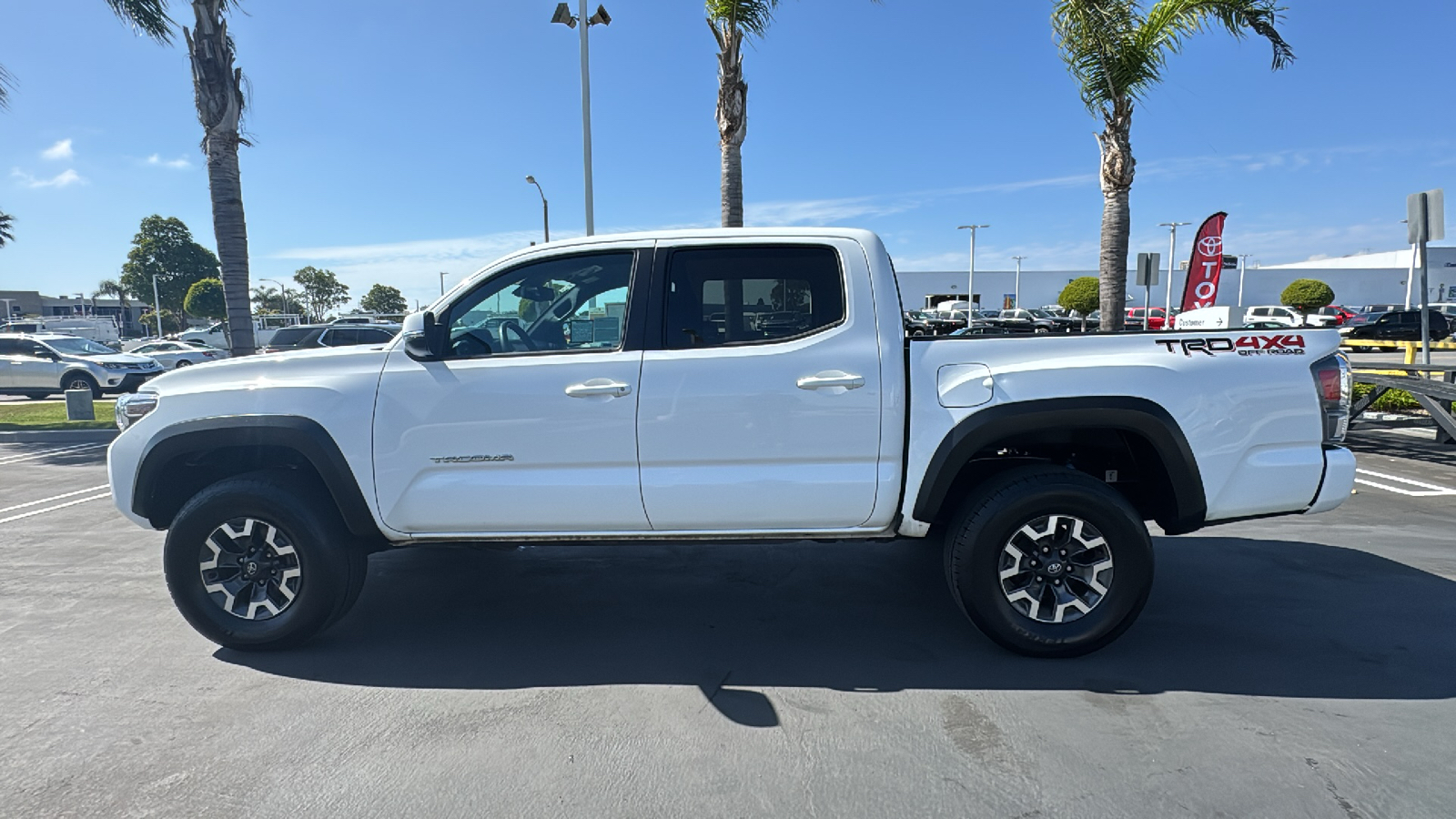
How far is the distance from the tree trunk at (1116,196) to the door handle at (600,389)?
896cm

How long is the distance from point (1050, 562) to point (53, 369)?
21.4 metres

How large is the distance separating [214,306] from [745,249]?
6809 centimetres

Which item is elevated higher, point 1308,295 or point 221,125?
point 221,125

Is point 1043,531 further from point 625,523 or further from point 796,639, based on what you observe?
point 625,523

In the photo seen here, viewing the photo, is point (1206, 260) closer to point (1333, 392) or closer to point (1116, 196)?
point (1116, 196)

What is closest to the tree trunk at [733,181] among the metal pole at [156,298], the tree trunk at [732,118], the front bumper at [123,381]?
the tree trunk at [732,118]

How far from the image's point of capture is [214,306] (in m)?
59.2

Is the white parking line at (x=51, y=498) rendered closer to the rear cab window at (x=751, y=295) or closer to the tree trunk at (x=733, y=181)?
the rear cab window at (x=751, y=295)

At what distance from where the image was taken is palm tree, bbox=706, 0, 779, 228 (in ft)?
37.7

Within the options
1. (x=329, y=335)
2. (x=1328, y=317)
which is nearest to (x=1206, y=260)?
(x=329, y=335)

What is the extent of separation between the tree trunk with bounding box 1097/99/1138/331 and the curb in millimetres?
14241

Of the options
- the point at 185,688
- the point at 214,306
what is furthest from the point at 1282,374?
the point at 214,306

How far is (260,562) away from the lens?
3.71 metres

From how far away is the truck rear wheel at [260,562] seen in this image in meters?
3.59
